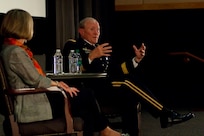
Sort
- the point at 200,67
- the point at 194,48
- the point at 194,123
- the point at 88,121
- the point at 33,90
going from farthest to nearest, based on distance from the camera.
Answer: the point at 194,48
the point at 200,67
the point at 194,123
the point at 88,121
the point at 33,90

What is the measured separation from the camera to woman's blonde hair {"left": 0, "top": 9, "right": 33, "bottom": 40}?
2613 millimetres

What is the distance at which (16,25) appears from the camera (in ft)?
8.58

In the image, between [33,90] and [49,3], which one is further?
[49,3]

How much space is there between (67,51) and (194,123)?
1.81 metres

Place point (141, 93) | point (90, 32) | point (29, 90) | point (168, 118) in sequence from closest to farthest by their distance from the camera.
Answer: point (29, 90) → point (141, 93) → point (168, 118) → point (90, 32)

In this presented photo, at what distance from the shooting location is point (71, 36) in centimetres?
555

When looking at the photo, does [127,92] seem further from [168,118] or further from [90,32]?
[90,32]

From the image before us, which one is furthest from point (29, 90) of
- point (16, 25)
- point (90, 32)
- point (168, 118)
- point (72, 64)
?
point (90, 32)

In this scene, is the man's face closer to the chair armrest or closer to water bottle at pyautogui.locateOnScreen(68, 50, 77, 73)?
water bottle at pyautogui.locateOnScreen(68, 50, 77, 73)

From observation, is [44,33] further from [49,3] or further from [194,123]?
[194,123]

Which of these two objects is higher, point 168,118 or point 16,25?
point 16,25

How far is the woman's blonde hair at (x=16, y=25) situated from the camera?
261cm

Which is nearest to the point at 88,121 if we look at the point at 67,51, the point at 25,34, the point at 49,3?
the point at 25,34

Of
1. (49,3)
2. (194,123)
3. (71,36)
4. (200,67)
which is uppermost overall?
(49,3)
